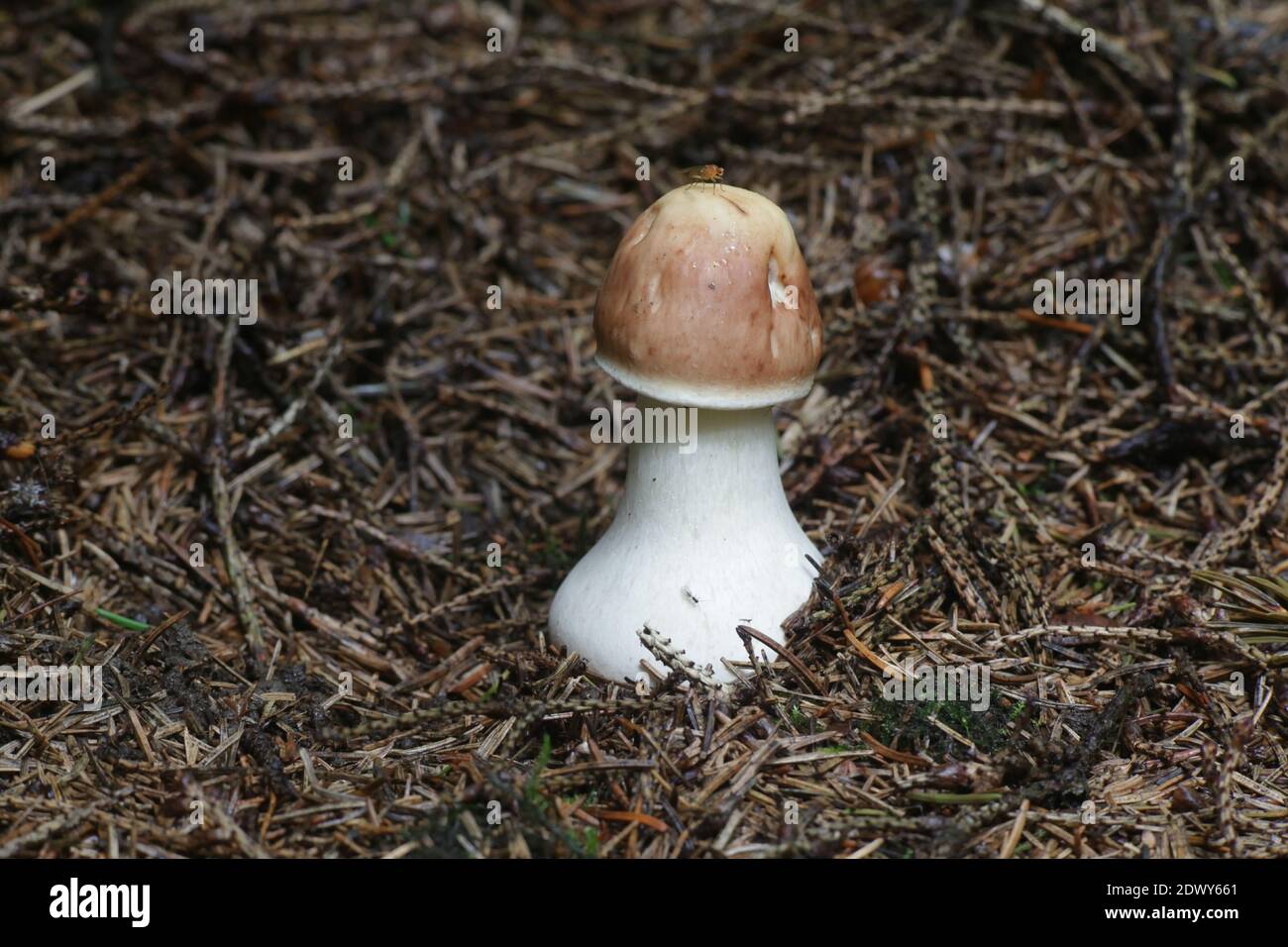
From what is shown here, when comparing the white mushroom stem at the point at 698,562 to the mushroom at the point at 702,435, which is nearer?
the mushroom at the point at 702,435

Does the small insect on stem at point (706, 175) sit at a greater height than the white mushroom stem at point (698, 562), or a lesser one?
greater

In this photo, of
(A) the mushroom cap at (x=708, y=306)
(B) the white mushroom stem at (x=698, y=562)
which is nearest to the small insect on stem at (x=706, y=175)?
(A) the mushroom cap at (x=708, y=306)

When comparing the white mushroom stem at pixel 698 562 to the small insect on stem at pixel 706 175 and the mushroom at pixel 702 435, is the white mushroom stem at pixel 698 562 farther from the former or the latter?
the small insect on stem at pixel 706 175

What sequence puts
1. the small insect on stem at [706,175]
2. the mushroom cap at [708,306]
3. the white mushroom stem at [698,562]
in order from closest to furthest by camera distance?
the mushroom cap at [708,306] < the small insect on stem at [706,175] < the white mushroom stem at [698,562]

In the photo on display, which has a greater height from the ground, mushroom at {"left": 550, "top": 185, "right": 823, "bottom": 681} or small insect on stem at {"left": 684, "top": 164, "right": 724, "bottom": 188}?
small insect on stem at {"left": 684, "top": 164, "right": 724, "bottom": 188}

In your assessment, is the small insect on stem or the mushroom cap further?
the small insect on stem

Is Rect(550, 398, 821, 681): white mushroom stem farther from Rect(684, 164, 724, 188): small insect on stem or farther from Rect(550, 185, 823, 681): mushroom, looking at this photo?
Rect(684, 164, 724, 188): small insect on stem

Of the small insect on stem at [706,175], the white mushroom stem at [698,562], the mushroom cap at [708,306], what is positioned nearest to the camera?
the mushroom cap at [708,306]

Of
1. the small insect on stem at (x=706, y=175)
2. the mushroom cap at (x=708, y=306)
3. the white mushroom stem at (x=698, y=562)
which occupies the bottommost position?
the white mushroom stem at (x=698, y=562)

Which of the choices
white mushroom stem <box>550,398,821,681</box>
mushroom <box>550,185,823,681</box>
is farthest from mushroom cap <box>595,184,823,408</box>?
white mushroom stem <box>550,398,821,681</box>
